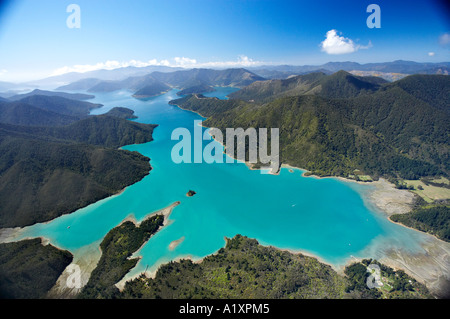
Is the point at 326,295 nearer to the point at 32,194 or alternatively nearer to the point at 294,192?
the point at 294,192

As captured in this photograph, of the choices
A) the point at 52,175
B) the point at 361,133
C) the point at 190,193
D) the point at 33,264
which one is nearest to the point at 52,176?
the point at 52,175

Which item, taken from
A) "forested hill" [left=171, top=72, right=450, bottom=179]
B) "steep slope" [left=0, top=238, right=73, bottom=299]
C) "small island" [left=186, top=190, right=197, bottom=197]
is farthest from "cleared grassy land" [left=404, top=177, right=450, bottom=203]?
"steep slope" [left=0, top=238, right=73, bottom=299]

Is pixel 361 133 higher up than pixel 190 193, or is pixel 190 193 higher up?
pixel 361 133

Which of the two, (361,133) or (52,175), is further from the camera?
(361,133)

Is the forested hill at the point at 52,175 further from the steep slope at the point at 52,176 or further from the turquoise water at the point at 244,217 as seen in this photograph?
the turquoise water at the point at 244,217

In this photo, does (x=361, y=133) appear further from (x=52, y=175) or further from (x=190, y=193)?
(x=52, y=175)

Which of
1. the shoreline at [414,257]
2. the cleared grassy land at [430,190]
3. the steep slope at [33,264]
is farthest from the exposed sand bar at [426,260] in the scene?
the steep slope at [33,264]
